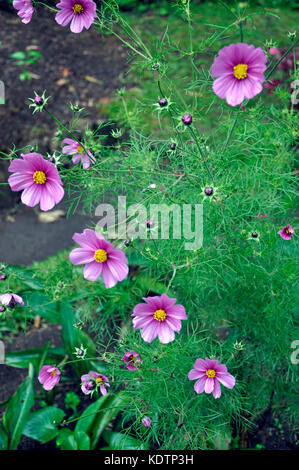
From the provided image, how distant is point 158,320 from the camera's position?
1304 millimetres

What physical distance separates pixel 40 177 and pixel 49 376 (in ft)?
2.34

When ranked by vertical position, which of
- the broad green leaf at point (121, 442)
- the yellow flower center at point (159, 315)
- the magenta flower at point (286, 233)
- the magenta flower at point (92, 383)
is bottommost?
the broad green leaf at point (121, 442)

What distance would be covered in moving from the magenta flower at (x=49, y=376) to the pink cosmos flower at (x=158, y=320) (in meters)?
0.40

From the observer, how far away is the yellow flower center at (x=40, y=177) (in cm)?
121

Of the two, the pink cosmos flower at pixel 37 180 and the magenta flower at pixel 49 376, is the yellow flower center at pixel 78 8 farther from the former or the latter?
the magenta flower at pixel 49 376

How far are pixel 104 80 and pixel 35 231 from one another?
159 cm

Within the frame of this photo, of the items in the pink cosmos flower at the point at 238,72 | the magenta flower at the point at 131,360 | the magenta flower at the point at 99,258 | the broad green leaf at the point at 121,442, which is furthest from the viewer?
the broad green leaf at the point at 121,442

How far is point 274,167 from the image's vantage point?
1884mm

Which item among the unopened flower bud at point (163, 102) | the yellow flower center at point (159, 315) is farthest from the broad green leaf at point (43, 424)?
the unopened flower bud at point (163, 102)

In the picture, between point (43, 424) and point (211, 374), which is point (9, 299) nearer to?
point (211, 374)

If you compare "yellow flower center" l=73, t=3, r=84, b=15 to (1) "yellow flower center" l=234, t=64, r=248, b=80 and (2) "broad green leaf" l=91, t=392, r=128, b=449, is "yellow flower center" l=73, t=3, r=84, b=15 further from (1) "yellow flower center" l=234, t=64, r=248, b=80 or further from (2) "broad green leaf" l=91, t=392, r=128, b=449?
(2) "broad green leaf" l=91, t=392, r=128, b=449

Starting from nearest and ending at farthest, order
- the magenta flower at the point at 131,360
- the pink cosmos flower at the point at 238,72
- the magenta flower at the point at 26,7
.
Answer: the pink cosmos flower at the point at 238,72 < the magenta flower at the point at 26,7 < the magenta flower at the point at 131,360
